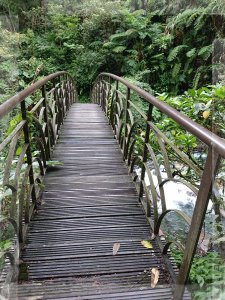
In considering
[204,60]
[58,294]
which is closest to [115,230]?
[58,294]

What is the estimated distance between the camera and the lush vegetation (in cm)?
968

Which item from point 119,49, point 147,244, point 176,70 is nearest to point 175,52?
point 176,70

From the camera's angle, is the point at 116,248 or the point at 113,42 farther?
the point at 113,42

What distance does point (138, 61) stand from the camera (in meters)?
11.3

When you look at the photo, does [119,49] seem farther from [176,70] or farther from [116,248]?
[116,248]

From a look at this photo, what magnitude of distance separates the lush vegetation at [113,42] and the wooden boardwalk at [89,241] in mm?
5424

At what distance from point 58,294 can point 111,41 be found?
10999 millimetres

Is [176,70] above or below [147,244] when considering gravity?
above

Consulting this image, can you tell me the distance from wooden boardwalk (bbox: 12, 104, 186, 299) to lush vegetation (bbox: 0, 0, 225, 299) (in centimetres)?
542

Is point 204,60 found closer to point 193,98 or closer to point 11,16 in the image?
point 193,98

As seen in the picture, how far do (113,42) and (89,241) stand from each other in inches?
415

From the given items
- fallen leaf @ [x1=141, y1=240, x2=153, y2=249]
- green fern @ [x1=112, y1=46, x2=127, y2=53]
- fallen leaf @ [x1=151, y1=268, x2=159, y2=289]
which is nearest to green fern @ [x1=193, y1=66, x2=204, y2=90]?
green fern @ [x1=112, y1=46, x2=127, y2=53]

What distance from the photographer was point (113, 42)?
450 inches

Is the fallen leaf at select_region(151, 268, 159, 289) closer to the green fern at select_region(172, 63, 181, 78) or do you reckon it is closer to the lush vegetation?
the lush vegetation
